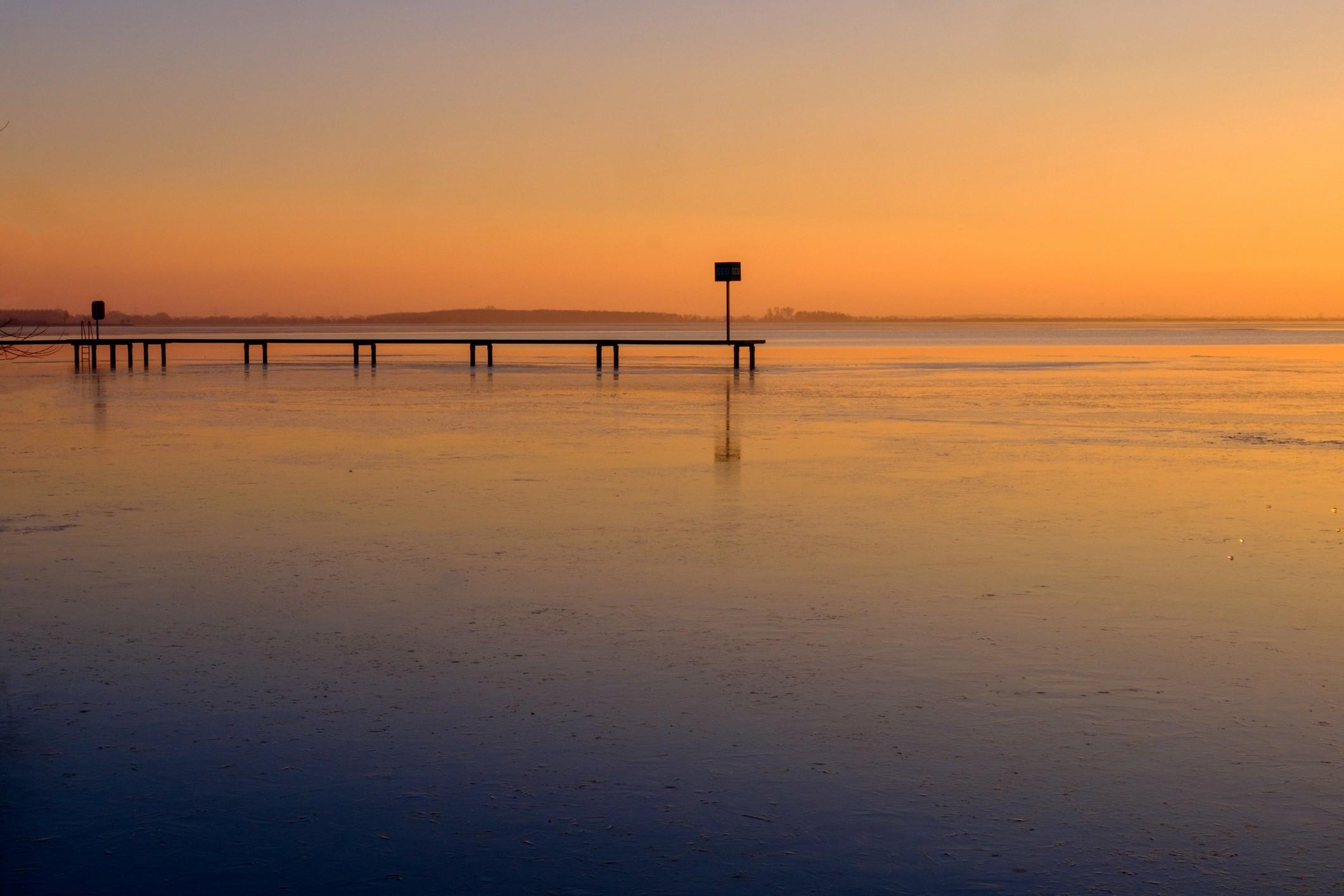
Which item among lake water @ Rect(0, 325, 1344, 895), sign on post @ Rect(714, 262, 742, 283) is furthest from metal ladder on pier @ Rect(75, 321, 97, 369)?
lake water @ Rect(0, 325, 1344, 895)

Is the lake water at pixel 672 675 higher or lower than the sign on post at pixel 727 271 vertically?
lower

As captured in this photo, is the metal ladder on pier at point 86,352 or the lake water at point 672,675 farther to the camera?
the metal ladder on pier at point 86,352

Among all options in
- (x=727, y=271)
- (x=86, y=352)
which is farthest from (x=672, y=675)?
(x=86, y=352)

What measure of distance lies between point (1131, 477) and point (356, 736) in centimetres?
1148

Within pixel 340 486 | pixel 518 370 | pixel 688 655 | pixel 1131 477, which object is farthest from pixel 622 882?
pixel 518 370

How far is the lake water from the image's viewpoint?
465 centimetres

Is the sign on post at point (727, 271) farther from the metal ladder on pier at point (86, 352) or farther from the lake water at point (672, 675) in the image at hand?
the lake water at point (672, 675)

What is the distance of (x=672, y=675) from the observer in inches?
269

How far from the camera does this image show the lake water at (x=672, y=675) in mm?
4652

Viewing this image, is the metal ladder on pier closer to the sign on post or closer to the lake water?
the sign on post

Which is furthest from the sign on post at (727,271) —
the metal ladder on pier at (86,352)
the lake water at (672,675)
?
the lake water at (672,675)

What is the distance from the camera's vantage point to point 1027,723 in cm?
602

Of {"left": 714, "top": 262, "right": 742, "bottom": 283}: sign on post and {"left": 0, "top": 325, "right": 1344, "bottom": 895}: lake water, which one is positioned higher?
{"left": 714, "top": 262, "right": 742, "bottom": 283}: sign on post

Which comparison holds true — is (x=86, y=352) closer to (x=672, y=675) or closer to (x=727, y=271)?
(x=727, y=271)
